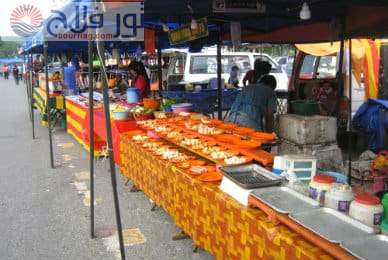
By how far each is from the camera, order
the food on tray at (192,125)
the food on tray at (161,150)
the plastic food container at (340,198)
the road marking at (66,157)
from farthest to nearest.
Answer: the road marking at (66,157) → the food on tray at (192,125) → the food on tray at (161,150) → the plastic food container at (340,198)

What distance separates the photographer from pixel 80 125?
9.16 meters

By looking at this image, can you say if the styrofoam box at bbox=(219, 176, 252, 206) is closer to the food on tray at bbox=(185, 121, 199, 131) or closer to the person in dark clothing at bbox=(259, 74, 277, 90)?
the food on tray at bbox=(185, 121, 199, 131)

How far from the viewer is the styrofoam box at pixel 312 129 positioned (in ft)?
21.5

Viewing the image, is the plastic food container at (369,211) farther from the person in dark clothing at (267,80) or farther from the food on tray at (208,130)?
the person in dark clothing at (267,80)

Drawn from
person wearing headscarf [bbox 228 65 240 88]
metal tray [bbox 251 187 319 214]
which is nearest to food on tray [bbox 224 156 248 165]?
metal tray [bbox 251 187 319 214]

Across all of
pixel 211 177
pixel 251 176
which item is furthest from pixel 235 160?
pixel 251 176

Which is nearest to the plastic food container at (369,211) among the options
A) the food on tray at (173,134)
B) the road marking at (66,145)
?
the food on tray at (173,134)

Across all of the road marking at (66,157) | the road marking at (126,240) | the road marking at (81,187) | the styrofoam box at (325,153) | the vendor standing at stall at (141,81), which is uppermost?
the vendor standing at stall at (141,81)

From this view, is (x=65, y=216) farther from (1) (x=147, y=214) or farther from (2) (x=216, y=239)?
(2) (x=216, y=239)

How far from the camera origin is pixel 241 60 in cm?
1518

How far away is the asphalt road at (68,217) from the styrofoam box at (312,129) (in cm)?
255

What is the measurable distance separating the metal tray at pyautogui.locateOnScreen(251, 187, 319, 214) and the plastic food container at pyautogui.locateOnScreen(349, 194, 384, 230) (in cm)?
26

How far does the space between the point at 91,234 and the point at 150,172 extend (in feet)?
2.88

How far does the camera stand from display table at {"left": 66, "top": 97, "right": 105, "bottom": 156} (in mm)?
7898
